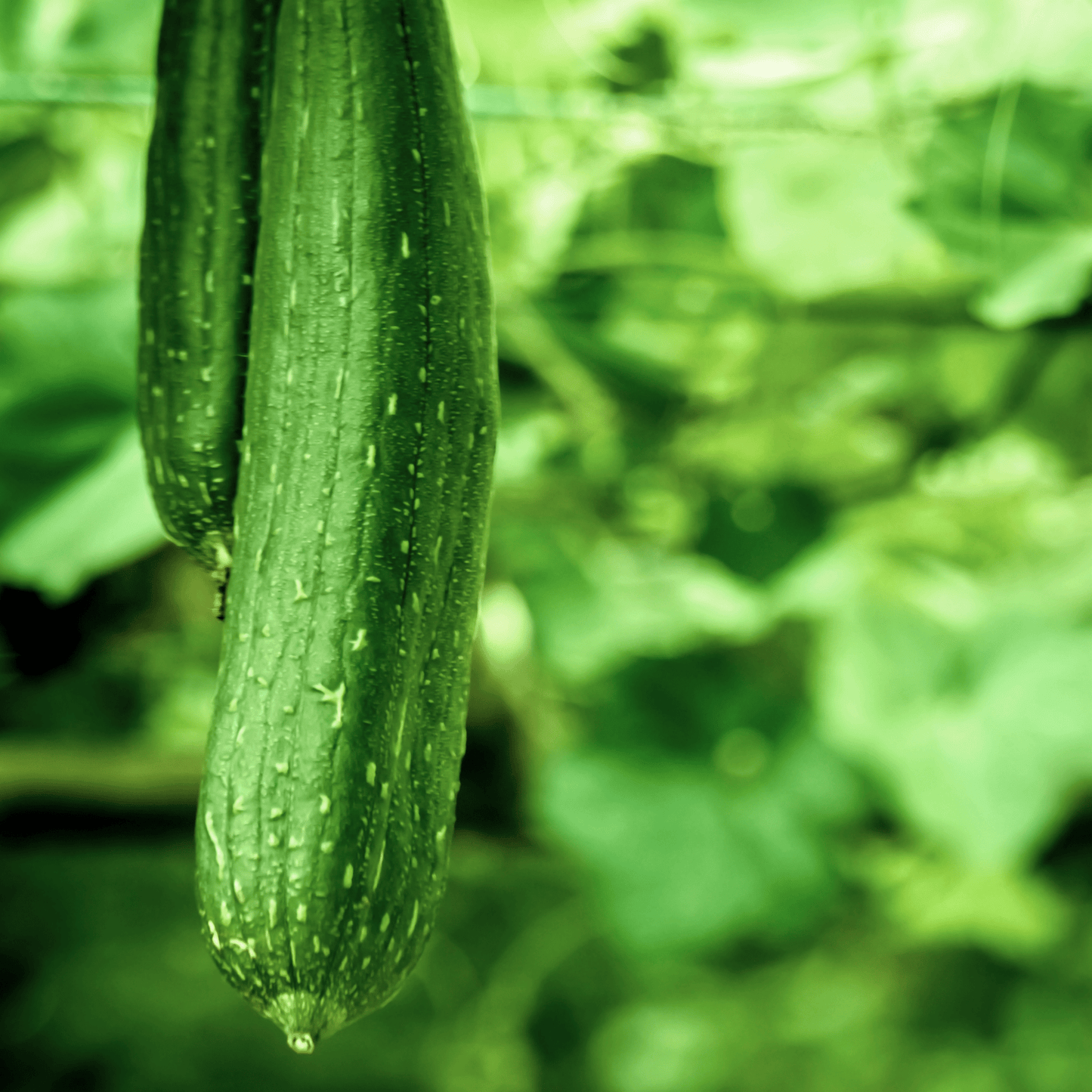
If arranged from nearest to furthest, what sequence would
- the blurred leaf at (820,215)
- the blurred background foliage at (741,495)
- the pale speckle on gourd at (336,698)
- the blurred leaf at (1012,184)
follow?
the pale speckle on gourd at (336,698) → the blurred leaf at (1012,184) → the blurred background foliage at (741,495) → the blurred leaf at (820,215)

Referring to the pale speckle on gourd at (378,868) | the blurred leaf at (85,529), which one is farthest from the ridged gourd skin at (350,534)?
the blurred leaf at (85,529)

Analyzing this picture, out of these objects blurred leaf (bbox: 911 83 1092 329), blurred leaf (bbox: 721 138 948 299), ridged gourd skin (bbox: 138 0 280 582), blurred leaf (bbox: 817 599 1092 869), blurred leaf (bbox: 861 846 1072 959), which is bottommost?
blurred leaf (bbox: 861 846 1072 959)

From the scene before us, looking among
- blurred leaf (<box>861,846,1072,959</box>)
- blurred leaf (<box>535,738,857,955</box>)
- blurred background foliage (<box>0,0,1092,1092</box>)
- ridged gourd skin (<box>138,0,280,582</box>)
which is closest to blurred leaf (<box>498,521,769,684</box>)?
blurred background foliage (<box>0,0,1092,1092</box>)

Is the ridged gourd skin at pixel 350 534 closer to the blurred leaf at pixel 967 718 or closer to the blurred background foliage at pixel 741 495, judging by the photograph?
the blurred background foliage at pixel 741 495

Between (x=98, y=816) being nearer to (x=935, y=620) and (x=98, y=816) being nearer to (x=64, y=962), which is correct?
(x=64, y=962)

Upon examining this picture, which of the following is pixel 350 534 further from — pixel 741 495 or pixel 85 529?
pixel 741 495

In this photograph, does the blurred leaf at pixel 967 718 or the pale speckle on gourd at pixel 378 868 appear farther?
the blurred leaf at pixel 967 718

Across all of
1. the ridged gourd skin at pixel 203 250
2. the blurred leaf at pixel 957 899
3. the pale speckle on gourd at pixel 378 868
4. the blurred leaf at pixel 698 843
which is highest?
the ridged gourd skin at pixel 203 250

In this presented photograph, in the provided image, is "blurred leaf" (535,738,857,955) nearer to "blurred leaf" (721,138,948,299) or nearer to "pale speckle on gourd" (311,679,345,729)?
"blurred leaf" (721,138,948,299)
